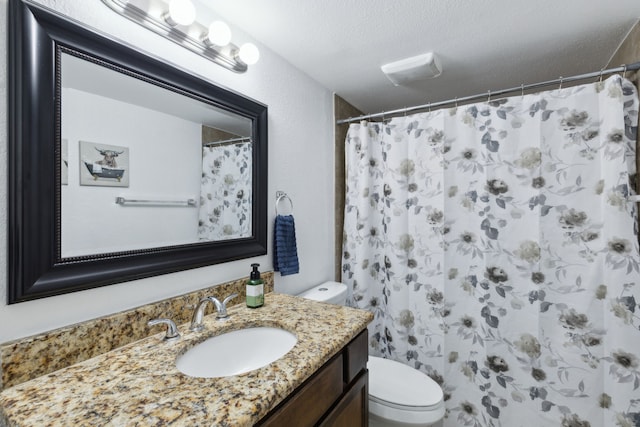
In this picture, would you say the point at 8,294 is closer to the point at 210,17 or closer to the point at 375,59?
the point at 210,17

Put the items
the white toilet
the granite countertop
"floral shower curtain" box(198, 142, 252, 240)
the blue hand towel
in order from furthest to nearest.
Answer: the blue hand towel, the white toilet, "floral shower curtain" box(198, 142, 252, 240), the granite countertop

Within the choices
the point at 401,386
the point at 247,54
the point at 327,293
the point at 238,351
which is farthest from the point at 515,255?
the point at 247,54

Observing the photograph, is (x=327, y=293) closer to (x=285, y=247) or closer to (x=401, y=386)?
(x=285, y=247)

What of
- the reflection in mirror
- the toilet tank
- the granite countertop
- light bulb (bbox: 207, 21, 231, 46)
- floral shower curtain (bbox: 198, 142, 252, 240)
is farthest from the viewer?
the toilet tank

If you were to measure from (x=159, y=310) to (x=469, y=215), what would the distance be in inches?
61.9

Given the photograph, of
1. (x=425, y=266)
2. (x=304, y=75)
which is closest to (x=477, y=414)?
(x=425, y=266)

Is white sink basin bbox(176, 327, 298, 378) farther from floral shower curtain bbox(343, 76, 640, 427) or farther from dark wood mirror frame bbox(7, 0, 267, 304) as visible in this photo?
floral shower curtain bbox(343, 76, 640, 427)

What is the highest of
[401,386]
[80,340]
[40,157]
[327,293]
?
[40,157]

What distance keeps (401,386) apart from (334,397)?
2.24 feet

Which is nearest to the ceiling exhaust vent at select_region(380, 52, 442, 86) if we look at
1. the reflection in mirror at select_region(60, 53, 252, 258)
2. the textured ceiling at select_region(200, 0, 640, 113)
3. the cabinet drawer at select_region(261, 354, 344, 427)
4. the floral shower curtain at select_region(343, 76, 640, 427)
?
the textured ceiling at select_region(200, 0, 640, 113)

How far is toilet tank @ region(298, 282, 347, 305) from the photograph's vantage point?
1.64 meters

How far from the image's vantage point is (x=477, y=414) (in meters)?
1.62

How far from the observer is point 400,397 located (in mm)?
1353

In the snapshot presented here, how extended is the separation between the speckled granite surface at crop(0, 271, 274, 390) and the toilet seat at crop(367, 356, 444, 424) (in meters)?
0.96
